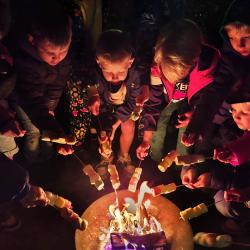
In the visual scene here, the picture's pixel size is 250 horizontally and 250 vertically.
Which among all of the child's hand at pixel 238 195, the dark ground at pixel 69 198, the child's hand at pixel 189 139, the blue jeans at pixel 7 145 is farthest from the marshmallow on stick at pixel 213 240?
the blue jeans at pixel 7 145

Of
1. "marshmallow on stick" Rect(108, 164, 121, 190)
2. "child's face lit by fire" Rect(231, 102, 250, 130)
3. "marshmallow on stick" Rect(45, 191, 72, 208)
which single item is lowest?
"marshmallow on stick" Rect(108, 164, 121, 190)

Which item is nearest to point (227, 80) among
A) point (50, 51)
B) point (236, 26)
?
point (236, 26)

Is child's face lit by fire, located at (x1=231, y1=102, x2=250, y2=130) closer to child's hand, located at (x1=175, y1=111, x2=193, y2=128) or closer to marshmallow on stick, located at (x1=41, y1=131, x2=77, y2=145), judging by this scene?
child's hand, located at (x1=175, y1=111, x2=193, y2=128)

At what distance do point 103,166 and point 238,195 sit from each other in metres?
2.05

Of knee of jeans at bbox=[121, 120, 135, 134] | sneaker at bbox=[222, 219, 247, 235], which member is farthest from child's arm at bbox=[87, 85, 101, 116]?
sneaker at bbox=[222, 219, 247, 235]

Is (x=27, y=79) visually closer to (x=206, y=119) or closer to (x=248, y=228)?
(x=206, y=119)

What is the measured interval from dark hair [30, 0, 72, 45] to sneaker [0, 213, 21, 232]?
224cm

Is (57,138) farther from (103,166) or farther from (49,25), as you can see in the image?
(49,25)

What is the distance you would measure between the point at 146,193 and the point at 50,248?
1.36 metres

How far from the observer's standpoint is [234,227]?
427 centimetres

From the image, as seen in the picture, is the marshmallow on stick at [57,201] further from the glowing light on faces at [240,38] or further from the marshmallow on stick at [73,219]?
the glowing light on faces at [240,38]

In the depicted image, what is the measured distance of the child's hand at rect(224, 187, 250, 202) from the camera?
368cm

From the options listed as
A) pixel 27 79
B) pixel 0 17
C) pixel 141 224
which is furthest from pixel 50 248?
pixel 0 17

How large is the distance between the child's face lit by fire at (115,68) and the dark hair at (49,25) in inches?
19.3
